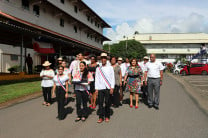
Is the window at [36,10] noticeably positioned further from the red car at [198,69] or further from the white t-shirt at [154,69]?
the red car at [198,69]

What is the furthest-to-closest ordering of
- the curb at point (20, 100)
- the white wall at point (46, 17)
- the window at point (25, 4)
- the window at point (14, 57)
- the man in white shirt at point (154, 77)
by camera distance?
the window at point (14, 57)
the window at point (25, 4)
the white wall at point (46, 17)
the curb at point (20, 100)
the man in white shirt at point (154, 77)

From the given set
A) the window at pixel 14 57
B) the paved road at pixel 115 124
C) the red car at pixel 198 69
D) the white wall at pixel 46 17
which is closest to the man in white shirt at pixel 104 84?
the paved road at pixel 115 124

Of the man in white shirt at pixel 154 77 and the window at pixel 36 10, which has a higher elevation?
the window at pixel 36 10

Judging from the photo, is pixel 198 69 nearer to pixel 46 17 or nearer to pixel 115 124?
pixel 46 17

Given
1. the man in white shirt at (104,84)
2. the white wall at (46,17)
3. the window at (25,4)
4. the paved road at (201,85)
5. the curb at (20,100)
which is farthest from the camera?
the window at (25,4)

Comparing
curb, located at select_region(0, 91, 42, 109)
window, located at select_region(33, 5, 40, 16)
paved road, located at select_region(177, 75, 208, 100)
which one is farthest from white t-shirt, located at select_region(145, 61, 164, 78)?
window, located at select_region(33, 5, 40, 16)

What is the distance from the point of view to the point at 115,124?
4.81 m

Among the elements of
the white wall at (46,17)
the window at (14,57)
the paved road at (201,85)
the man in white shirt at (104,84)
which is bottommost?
the paved road at (201,85)

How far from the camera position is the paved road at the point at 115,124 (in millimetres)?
4102

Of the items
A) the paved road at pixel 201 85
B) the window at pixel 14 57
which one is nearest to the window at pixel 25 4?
the window at pixel 14 57

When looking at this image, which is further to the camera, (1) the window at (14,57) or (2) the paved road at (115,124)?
(1) the window at (14,57)

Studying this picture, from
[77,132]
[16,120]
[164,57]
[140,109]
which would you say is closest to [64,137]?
[77,132]

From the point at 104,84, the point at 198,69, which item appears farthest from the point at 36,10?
the point at 198,69

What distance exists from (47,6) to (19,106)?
1904 centimetres
